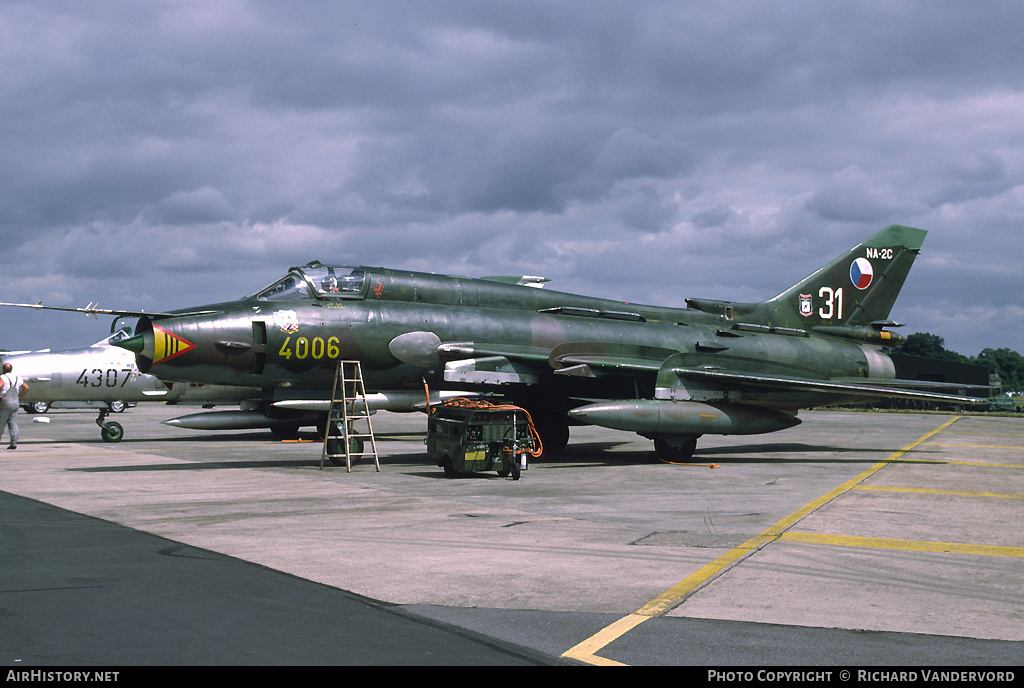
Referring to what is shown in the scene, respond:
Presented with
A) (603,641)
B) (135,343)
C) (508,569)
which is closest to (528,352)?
(135,343)

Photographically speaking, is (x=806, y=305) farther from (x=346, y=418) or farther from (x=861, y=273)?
(x=346, y=418)

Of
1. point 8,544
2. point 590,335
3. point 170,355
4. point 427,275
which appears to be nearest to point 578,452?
point 590,335

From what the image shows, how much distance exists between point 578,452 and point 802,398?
4982 mm

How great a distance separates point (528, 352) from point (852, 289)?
978 cm

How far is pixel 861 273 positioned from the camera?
69.1 feet

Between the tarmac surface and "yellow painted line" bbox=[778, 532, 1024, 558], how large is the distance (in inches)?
1.7

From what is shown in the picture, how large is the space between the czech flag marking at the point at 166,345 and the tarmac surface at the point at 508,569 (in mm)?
2038

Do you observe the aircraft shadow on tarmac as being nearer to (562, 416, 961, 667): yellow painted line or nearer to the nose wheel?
the nose wheel

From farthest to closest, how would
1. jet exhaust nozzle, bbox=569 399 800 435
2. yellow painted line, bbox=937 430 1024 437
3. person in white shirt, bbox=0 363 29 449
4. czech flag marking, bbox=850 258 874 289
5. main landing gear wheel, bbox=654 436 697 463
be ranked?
1. yellow painted line, bbox=937 430 1024 437
2. czech flag marking, bbox=850 258 874 289
3. person in white shirt, bbox=0 363 29 449
4. main landing gear wheel, bbox=654 436 697 463
5. jet exhaust nozzle, bbox=569 399 800 435

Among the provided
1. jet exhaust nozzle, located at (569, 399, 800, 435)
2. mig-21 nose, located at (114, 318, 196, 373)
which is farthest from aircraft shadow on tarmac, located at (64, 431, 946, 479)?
mig-21 nose, located at (114, 318, 196, 373)

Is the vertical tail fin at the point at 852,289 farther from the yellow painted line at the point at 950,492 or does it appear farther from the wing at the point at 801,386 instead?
the yellow painted line at the point at 950,492

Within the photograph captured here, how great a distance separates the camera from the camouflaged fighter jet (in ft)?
47.1
